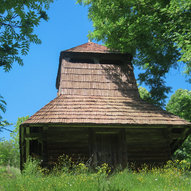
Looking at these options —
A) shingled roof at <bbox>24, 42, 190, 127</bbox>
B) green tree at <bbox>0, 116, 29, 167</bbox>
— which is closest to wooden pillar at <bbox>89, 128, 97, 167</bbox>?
shingled roof at <bbox>24, 42, 190, 127</bbox>

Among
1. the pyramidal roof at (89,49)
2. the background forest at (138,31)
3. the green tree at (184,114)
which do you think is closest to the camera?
the background forest at (138,31)

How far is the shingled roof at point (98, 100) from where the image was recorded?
9.24 meters

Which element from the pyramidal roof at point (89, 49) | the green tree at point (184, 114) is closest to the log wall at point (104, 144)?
the pyramidal roof at point (89, 49)

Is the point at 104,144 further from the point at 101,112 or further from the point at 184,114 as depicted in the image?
the point at 184,114

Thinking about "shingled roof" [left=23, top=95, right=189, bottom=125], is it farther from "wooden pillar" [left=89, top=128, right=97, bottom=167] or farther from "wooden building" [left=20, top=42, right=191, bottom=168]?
"wooden pillar" [left=89, top=128, right=97, bottom=167]

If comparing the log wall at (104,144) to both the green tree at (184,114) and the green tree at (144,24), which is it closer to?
the green tree at (144,24)

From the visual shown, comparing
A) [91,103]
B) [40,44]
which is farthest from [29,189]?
[91,103]

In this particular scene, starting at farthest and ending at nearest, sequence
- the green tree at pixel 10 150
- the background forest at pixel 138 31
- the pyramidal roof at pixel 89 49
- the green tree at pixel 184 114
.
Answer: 1. the green tree at pixel 10 150
2. the green tree at pixel 184 114
3. the pyramidal roof at pixel 89 49
4. the background forest at pixel 138 31

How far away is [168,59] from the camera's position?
1334cm

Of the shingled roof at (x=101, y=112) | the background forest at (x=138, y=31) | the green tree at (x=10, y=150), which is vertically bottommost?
the green tree at (x=10, y=150)

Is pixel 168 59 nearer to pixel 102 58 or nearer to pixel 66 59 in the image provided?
pixel 102 58

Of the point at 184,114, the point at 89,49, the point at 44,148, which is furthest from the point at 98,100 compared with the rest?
the point at 184,114

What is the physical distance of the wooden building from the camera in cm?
924

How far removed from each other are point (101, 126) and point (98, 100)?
6.69 feet
